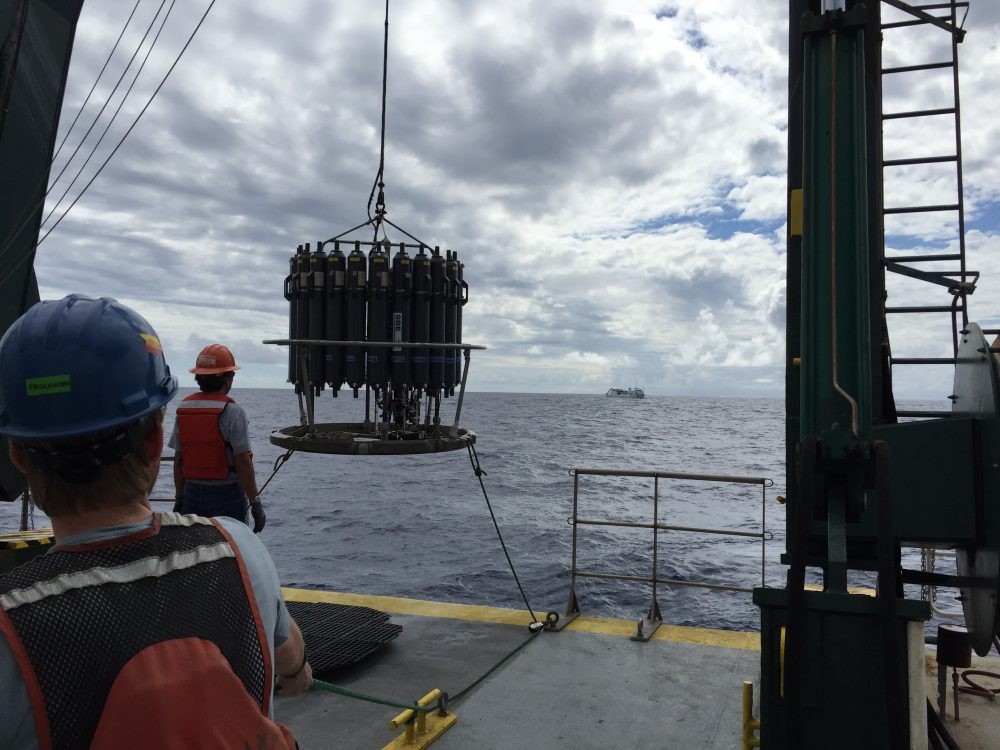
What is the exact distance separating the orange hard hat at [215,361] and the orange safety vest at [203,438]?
20cm

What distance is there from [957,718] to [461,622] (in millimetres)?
4001

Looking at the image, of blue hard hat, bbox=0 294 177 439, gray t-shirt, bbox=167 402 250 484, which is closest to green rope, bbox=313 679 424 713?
gray t-shirt, bbox=167 402 250 484

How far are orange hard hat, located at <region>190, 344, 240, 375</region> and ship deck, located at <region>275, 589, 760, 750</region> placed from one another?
2.37m

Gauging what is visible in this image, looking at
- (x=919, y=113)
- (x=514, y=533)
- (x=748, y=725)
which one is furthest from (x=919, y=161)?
(x=514, y=533)

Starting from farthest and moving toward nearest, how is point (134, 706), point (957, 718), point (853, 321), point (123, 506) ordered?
point (957, 718), point (853, 321), point (123, 506), point (134, 706)

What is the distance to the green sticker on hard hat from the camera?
1305 mm

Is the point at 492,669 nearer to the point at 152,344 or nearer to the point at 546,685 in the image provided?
the point at 546,685

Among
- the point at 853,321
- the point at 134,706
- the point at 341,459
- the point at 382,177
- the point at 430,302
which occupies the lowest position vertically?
the point at 341,459

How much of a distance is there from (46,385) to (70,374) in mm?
42

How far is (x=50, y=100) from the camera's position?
25.4 ft

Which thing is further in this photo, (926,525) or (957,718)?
(957,718)

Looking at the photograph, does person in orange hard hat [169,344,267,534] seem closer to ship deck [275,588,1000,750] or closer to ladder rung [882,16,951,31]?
ship deck [275,588,1000,750]

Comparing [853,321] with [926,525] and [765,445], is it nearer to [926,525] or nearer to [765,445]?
[926,525]

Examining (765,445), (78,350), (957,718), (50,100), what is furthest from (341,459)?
(78,350)
